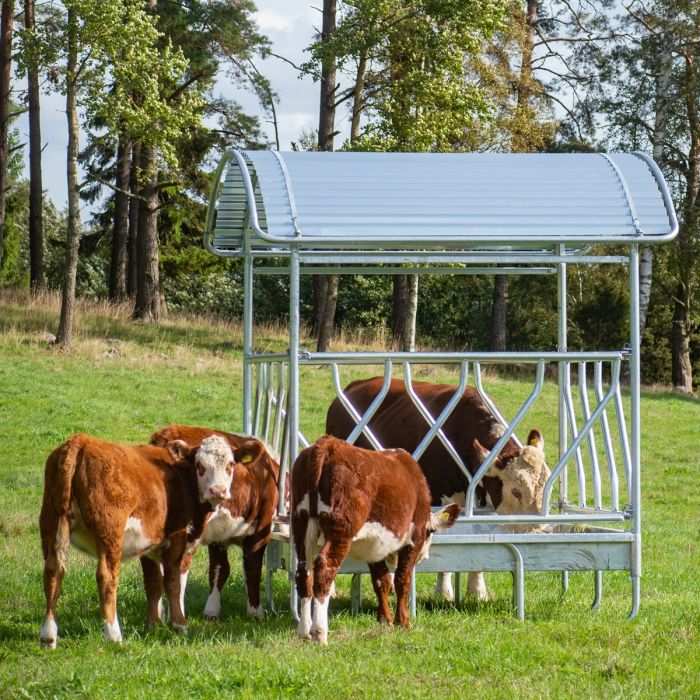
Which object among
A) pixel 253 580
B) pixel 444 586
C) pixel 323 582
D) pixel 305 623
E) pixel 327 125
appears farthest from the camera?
pixel 327 125

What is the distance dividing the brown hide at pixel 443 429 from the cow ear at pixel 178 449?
2436mm

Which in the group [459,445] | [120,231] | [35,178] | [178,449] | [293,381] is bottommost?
[459,445]

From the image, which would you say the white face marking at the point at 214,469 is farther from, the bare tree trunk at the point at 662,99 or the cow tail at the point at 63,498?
the bare tree trunk at the point at 662,99

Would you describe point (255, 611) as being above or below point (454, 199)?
below

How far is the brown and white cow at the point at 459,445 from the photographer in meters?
8.89

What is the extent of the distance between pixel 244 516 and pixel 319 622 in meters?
1.41

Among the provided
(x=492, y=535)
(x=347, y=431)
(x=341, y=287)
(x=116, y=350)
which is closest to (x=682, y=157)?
(x=341, y=287)

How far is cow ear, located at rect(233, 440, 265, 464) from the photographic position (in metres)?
8.04

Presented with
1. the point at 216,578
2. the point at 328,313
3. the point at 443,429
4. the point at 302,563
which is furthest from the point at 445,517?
the point at 328,313

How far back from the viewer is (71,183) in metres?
24.9

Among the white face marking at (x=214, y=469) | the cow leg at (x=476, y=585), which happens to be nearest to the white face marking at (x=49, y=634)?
the white face marking at (x=214, y=469)

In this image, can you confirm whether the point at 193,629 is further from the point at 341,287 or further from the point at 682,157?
the point at 341,287

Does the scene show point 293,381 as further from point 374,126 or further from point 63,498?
point 374,126

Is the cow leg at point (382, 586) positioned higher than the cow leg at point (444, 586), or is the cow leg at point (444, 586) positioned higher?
the cow leg at point (382, 586)
